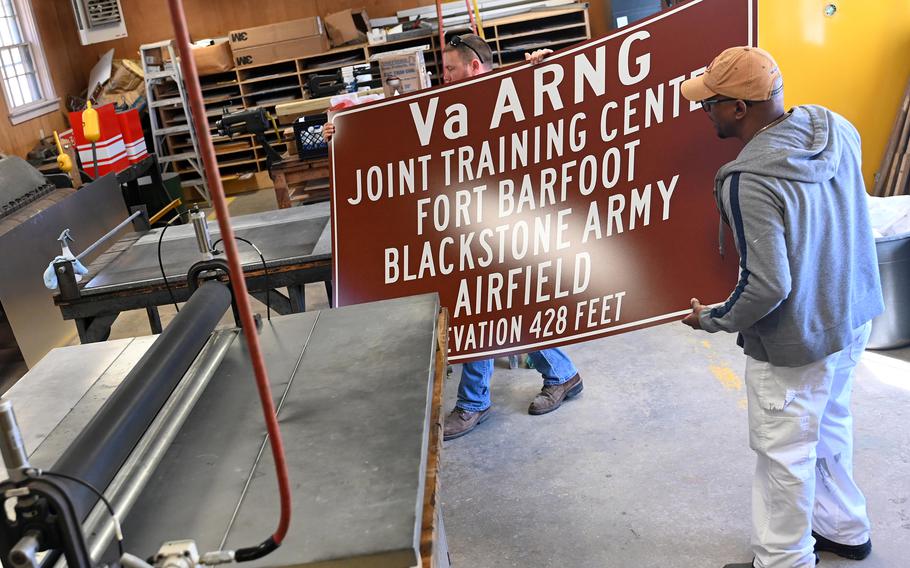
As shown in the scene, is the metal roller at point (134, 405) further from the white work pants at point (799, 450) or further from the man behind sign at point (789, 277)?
the white work pants at point (799, 450)

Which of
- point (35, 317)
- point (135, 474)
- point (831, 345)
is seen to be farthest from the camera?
point (35, 317)

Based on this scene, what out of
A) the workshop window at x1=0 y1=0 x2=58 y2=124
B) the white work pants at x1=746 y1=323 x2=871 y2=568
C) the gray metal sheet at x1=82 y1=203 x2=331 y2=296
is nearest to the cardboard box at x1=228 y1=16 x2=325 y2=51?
the workshop window at x1=0 y1=0 x2=58 y2=124

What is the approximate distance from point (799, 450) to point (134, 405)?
70.7 inches

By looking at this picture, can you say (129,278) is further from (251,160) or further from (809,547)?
(251,160)

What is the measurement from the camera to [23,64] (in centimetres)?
1002

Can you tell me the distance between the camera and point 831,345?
89.0 inches

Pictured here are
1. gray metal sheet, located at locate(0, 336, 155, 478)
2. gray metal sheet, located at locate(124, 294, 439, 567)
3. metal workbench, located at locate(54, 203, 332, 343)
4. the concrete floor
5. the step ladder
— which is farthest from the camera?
the step ladder

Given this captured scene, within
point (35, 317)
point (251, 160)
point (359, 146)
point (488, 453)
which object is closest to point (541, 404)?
point (488, 453)

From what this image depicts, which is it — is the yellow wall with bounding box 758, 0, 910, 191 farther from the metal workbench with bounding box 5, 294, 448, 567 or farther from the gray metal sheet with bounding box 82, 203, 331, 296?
the metal workbench with bounding box 5, 294, 448, 567

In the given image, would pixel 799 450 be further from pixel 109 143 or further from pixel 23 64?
pixel 23 64

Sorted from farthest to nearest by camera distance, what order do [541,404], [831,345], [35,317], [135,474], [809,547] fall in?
[35,317], [541,404], [809,547], [831,345], [135,474]

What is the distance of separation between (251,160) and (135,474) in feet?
30.8

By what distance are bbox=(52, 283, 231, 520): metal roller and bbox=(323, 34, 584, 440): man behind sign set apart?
73.1 inches

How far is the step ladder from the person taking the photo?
979 centimetres
